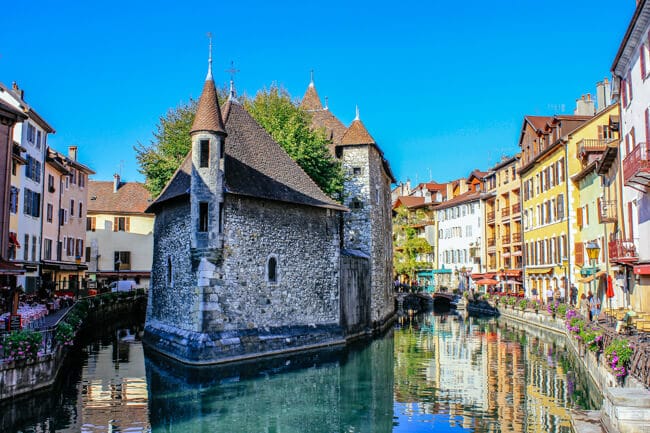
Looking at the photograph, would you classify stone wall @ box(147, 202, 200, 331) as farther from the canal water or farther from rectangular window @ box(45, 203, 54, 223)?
rectangular window @ box(45, 203, 54, 223)

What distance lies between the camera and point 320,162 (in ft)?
102

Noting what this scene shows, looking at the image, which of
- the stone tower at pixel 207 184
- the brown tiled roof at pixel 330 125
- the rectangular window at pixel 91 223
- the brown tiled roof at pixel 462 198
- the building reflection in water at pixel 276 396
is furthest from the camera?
the brown tiled roof at pixel 462 198

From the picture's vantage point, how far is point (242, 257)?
74.2 ft

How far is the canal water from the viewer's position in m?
14.1

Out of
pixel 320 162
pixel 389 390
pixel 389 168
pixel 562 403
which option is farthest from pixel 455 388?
pixel 389 168

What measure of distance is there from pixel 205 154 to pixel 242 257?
13.1 ft

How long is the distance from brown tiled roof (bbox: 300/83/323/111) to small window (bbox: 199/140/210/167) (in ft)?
62.9

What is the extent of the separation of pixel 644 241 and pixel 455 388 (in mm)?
8944

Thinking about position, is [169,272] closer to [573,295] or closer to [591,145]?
[573,295]

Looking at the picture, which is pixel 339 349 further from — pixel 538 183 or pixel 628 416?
pixel 538 183

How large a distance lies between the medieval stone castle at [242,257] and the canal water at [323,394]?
3.90 feet

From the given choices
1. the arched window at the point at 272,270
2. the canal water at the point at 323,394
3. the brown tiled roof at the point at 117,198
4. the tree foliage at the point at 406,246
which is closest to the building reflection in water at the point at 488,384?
the canal water at the point at 323,394

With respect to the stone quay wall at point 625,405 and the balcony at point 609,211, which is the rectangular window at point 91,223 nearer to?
the balcony at point 609,211

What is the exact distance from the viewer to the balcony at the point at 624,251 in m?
22.5
